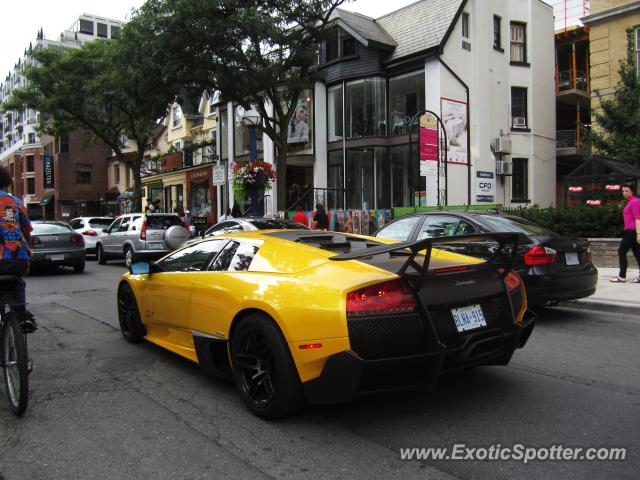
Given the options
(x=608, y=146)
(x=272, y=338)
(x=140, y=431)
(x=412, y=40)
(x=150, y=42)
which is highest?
(x=412, y=40)

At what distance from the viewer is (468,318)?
3666mm

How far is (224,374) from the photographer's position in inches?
165

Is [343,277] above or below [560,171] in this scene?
below

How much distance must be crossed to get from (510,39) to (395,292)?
75.6 ft

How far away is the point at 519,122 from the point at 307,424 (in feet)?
73.6

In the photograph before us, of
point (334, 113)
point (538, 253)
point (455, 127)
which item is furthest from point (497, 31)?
point (538, 253)

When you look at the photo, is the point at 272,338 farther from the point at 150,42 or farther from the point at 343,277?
the point at 150,42

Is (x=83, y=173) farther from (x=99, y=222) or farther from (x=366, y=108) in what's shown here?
(x=366, y=108)

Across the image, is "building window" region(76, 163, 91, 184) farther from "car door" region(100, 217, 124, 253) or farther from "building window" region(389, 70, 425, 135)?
"building window" region(389, 70, 425, 135)

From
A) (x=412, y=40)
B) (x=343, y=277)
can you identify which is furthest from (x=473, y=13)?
(x=343, y=277)

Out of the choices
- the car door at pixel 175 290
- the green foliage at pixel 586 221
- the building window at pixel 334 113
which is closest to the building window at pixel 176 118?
the building window at pixel 334 113

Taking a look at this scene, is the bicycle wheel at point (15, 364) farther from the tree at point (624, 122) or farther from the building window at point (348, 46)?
the building window at point (348, 46)

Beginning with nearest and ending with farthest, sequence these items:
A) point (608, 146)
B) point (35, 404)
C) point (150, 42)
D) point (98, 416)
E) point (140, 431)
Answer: point (140, 431) < point (98, 416) < point (35, 404) < point (150, 42) < point (608, 146)

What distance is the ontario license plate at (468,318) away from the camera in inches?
142
